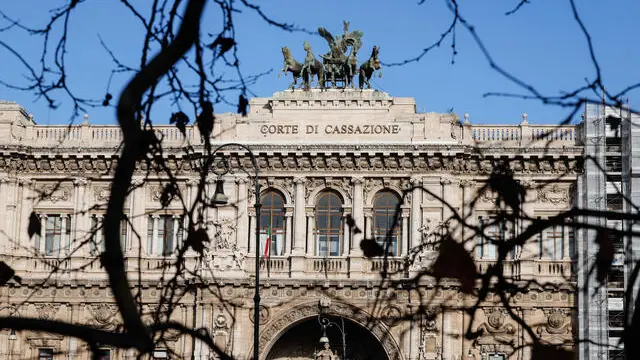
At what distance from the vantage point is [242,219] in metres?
49.6

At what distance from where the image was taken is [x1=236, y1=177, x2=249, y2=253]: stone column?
49.1 meters

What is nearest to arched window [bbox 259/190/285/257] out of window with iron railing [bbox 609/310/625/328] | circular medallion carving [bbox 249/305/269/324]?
circular medallion carving [bbox 249/305/269/324]

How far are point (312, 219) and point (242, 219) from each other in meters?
2.86

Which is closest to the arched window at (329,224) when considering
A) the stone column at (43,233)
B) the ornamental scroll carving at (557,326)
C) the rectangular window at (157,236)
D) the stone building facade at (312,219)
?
the stone building facade at (312,219)

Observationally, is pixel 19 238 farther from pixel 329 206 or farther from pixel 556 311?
pixel 556 311

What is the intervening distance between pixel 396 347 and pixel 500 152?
915 centimetres

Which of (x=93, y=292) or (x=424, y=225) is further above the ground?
(x=424, y=225)

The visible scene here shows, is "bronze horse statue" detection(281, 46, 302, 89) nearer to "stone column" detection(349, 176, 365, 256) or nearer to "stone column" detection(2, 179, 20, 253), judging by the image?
"stone column" detection(349, 176, 365, 256)

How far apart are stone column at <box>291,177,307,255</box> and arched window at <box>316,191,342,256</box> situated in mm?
713

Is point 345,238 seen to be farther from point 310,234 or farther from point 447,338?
point 447,338

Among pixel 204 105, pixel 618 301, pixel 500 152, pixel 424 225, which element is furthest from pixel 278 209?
pixel 204 105

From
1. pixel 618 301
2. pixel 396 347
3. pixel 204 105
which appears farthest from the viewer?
pixel 618 301

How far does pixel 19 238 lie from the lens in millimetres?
50500

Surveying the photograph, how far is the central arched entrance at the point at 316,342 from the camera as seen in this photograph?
4916 cm
